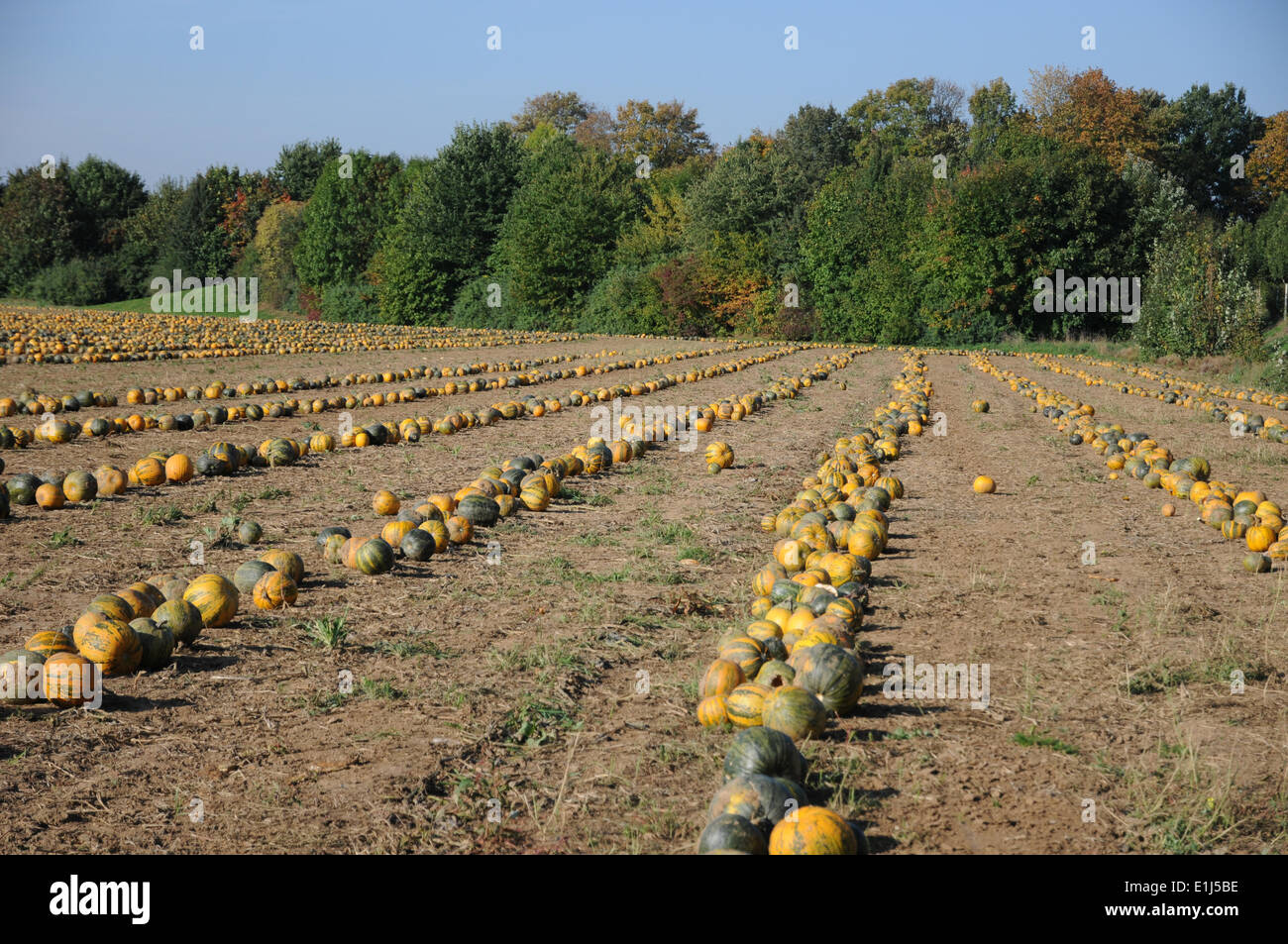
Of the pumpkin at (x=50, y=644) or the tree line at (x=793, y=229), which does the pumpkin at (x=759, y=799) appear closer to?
the pumpkin at (x=50, y=644)

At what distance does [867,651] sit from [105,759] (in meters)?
3.97

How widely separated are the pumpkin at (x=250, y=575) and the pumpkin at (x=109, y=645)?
133 cm

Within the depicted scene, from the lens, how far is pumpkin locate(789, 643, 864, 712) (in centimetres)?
473

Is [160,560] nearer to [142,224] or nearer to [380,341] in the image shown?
[380,341]

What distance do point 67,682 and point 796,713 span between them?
11.8 feet

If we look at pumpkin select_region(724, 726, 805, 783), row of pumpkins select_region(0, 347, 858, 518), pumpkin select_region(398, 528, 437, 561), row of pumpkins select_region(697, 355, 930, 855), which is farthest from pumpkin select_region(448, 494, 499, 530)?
pumpkin select_region(724, 726, 805, 783)

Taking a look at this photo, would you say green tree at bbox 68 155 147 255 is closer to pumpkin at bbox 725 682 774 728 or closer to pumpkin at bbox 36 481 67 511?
pumpkin at bbox 36 481 67 511

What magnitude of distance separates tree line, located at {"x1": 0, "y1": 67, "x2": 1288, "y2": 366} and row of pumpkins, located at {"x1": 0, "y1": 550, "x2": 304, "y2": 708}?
2825 cm

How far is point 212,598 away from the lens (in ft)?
19.6

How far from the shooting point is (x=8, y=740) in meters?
4.53

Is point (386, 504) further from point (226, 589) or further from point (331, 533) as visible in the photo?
point (226, 589)

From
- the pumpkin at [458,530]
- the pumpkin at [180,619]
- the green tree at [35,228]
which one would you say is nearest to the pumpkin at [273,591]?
the pumpkin at [180,619]

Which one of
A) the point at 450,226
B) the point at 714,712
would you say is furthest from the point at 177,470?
the point at 450,226
